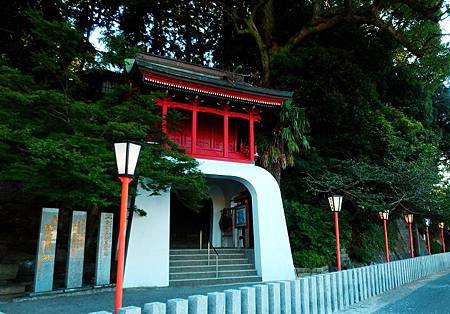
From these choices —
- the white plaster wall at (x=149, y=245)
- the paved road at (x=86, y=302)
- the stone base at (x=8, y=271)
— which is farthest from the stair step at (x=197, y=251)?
the stone base at (x=8, y=271)

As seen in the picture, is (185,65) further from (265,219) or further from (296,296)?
(296,296)

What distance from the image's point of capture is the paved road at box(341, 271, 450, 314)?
22.7 ft

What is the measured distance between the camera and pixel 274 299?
4.95 meters

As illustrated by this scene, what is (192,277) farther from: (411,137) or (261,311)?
(411,137)

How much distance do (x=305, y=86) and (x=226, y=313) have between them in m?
13.7

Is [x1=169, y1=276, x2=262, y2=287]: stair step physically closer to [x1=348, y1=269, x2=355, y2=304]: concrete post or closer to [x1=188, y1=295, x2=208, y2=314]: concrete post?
[x1=348, y1=269, x2=355, y2=304]: concrete post

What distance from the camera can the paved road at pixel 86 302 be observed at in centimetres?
646

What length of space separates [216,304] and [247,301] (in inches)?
22.5

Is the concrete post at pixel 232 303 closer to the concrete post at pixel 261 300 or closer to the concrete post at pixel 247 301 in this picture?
the concrete post at pixel 247 301

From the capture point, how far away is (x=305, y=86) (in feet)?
53.6

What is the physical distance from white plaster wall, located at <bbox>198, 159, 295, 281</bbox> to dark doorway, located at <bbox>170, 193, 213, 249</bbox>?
4648mm

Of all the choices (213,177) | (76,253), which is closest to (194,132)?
(213,177)

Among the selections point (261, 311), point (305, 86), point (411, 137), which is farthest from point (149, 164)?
point (411, 137)

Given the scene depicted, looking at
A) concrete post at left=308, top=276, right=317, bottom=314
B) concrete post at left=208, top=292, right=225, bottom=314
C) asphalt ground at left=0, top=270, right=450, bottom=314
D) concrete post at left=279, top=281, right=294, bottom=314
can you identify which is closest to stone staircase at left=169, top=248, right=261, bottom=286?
asphalt ground at left=0, top=270, right=450, bottom=314
